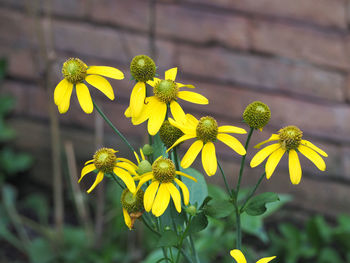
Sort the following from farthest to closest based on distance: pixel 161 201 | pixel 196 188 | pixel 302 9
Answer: pixel 302 9 → pixel 196 188 → pixel 161 201

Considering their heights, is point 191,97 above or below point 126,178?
above

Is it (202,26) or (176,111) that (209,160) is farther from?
(202,26)

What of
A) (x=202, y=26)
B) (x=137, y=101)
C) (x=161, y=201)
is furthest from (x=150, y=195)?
(x=202, y=26)

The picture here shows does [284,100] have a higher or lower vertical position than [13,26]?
lower

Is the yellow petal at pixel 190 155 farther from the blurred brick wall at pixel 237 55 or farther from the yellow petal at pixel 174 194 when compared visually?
the blurred brick wall at pixel 237 55

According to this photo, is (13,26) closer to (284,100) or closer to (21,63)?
(21,63)

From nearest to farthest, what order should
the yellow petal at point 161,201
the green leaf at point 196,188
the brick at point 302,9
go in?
the yellow petal at point 161,201 → the green leaf at point 196,188 → the brick at point 302,9

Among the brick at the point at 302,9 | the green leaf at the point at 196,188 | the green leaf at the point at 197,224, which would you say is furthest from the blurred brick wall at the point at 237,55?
the green leaf at the point at 197,224

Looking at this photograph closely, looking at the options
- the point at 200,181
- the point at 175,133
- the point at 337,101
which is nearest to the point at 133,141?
the point at 337,101
